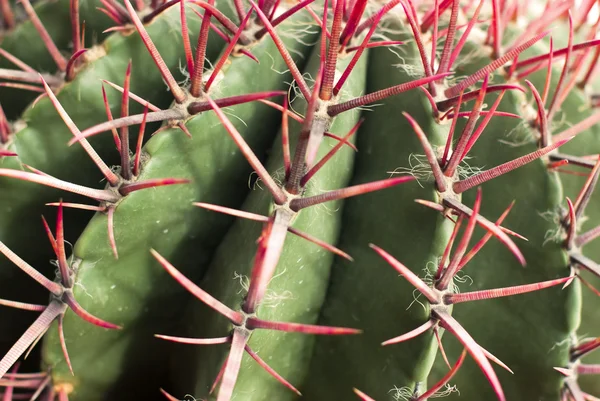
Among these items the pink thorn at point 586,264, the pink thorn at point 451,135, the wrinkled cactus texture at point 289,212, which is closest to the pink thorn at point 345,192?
the wrinkled cactus texture at point 289,212

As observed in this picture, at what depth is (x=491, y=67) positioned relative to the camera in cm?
57

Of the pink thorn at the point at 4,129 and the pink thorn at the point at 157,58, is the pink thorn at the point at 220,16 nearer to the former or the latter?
the pink thorn at the point at 157,58

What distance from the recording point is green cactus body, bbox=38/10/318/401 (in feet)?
2.06

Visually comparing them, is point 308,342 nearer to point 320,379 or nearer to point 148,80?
point 320,379

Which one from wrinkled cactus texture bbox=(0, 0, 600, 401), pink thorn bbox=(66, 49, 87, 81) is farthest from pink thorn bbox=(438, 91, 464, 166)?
pink thorn bbox=(66, 49, 87, 81)

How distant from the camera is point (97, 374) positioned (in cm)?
74

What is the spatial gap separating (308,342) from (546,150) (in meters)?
0.37

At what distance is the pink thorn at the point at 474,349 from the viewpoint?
1.72 feet

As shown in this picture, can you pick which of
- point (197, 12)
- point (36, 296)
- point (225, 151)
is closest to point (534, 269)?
point (225, 151)

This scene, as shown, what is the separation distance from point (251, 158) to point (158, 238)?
0.73 feet

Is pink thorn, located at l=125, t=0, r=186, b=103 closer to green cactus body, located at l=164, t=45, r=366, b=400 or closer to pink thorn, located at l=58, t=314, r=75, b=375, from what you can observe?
green cactus body, located at l=164, t=45, r=366, b=400

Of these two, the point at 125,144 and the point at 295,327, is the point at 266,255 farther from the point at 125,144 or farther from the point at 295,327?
the point at 125,144

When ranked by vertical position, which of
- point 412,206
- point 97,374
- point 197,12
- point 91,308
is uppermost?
point 197,12

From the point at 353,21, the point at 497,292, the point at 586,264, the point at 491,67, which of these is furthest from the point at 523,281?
the point at 353,21
